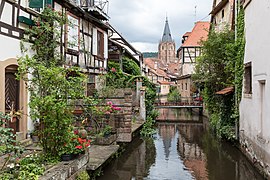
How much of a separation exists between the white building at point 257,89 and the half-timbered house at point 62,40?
7.15 metres

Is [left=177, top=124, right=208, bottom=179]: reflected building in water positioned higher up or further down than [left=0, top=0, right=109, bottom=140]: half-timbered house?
further down

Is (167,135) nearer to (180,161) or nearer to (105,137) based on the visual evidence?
(180,161)

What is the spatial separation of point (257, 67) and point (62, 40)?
7.49 metres

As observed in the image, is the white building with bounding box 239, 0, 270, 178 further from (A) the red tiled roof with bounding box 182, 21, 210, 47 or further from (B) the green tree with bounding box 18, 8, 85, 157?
(A) the red tiled roof with bounding box 182, 21, 210, 47

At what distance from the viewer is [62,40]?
11516 mm

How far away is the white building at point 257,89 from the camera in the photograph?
8.45 m

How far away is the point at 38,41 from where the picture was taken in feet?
31.4

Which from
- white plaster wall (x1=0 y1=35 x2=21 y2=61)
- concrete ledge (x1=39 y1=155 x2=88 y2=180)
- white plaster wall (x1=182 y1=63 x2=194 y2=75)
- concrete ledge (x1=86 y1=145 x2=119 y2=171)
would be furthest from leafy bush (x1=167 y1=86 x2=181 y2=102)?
concrete ledge (x1=39 y1=155 x2=88 y2=180)

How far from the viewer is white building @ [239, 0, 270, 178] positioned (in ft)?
27.7

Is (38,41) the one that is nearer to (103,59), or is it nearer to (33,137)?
(33,137)

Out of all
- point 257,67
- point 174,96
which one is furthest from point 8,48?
point 174,96

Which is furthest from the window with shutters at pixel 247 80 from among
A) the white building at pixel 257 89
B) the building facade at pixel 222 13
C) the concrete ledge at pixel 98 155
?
the building facade at pixel 222 13

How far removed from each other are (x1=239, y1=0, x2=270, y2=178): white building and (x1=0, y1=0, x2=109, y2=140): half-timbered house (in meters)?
7.15

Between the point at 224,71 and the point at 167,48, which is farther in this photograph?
the point at 167,48
